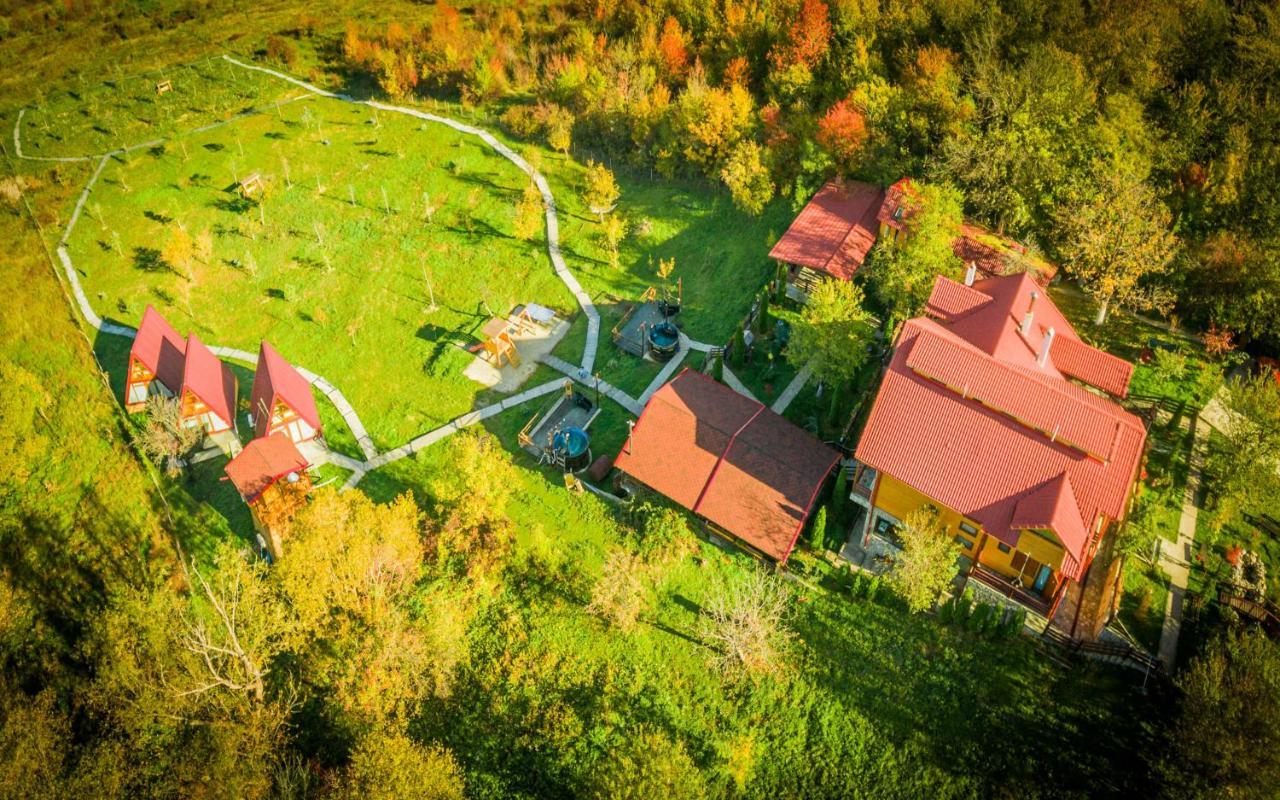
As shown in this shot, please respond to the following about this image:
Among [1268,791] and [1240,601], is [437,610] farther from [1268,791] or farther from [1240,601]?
[1240,601]

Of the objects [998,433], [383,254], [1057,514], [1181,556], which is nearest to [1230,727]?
[1057,514]

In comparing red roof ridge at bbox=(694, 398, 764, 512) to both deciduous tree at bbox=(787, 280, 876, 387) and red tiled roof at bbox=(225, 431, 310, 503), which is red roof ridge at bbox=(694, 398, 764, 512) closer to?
deciduous tree at bbox=(787, 280, 876, 387)

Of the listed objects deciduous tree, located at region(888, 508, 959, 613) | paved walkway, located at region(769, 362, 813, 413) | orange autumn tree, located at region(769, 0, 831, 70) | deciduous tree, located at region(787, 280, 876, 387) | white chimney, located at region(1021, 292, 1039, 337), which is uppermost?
orange autumn tree, located at region(769, 0, 831, 70)

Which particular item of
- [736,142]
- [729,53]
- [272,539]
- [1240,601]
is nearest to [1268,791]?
[1240,601]

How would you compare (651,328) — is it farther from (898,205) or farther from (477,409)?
(898,205)

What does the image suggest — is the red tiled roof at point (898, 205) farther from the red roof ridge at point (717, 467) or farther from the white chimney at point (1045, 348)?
the red roof ridge at point (717, 467)

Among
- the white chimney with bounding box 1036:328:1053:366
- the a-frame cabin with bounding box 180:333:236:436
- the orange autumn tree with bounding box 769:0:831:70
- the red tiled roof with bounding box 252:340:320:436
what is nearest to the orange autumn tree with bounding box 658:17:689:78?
the orange autumn tree with bounding box 769:0:831:70
